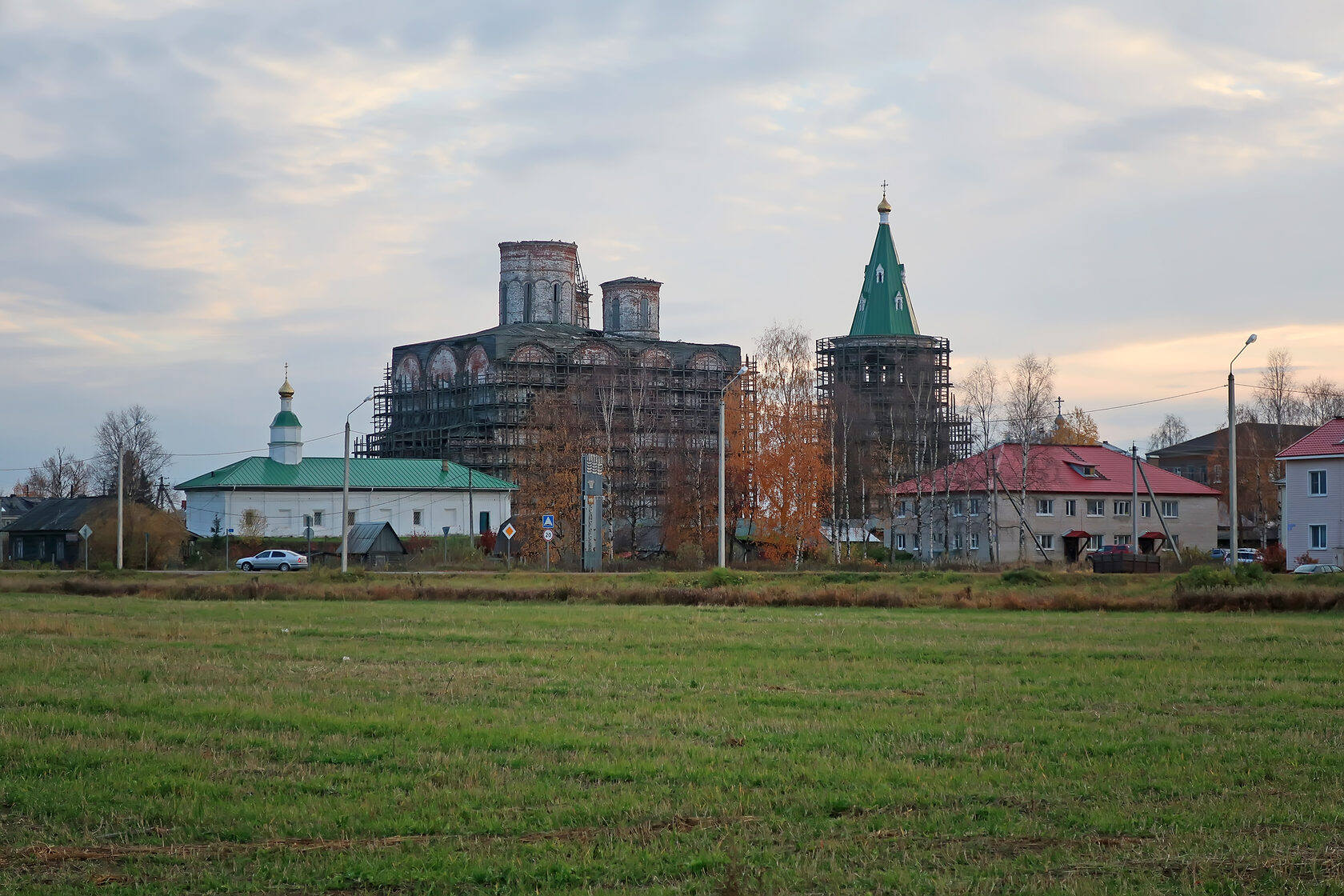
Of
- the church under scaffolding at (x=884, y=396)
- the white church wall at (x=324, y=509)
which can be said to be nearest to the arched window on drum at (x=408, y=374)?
the white church wall at (x=324, y=509)

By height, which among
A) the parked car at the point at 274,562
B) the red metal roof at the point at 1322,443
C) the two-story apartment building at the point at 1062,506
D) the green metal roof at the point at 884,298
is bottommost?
the parked car at the point at 274,562

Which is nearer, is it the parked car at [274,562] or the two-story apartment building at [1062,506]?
the parked car at [274,562]

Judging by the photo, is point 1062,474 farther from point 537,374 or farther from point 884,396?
point 537,374

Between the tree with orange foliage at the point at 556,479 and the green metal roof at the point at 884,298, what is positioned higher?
the green metal roof at the point at 884,298

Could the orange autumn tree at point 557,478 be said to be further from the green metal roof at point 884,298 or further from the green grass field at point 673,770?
the green grass field at point 673,770

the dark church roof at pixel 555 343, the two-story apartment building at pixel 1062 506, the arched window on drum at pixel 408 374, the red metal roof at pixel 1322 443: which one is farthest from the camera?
the arched window on drum at pixel 408 374

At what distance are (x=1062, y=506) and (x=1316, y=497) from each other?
15.9 metres

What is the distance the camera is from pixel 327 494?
7550 cm

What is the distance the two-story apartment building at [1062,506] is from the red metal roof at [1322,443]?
13.1 meters

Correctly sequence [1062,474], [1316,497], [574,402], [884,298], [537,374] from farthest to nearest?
[884,298] < [537,374] < [574,402] < [1062,474] < [1316,497]

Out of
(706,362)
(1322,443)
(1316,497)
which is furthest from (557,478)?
(1322,443)

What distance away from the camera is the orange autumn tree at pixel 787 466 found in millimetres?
59062

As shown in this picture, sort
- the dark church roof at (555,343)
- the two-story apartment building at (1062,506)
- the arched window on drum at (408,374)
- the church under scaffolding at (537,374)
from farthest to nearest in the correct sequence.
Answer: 1. the arched window on drum at (408,374)
2. the dark church roof at (555,343)
3. the church under scaffolding at (537,374)
4. the two-story apartment building at (1062,506)

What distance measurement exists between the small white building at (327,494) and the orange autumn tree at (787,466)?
1949cm
